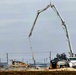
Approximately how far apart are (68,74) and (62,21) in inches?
1143

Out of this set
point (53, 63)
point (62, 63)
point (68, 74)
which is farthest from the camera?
point (62, 63)

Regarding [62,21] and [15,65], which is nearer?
[15,65]

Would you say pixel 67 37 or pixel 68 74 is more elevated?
pixel 67 37

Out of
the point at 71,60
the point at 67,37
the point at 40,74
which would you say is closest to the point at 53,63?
the point at 71,60

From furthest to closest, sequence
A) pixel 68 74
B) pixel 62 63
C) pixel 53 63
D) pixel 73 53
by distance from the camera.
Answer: pixel 73 53 < pixel 62 63 < pixel 53 63 < pixel 68 74

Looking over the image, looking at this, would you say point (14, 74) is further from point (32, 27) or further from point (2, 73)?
point (32, 27)

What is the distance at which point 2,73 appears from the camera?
4275 cm

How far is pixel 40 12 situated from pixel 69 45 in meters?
7.81

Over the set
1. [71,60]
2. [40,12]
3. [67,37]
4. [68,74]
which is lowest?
[68,74]

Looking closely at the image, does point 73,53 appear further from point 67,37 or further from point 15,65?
point 15,65

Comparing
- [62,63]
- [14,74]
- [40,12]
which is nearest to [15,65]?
[62,63]

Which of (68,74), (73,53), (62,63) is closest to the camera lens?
(68,74)

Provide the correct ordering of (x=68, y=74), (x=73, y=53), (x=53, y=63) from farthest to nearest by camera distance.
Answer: (x=73, y=53) → (x=53, y=63) → (x=68, y=74)

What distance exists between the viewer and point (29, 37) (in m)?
71.1
